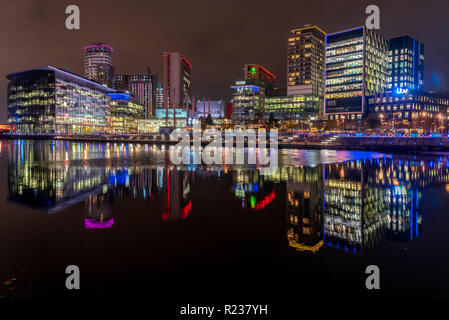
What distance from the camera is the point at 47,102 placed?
149500 mm

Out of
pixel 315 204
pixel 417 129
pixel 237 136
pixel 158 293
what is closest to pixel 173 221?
pixel 158 293

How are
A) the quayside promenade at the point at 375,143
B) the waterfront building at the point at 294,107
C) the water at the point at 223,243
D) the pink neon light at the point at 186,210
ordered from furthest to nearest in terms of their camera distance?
the waterfront building at the point at 294,107, the quayside promenade at the point at 375,143, the pink neon light at the point at 186,210, the water at the point at 223,243

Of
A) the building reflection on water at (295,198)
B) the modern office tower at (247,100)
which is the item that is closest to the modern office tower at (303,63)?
the modern office tower at (247,100)

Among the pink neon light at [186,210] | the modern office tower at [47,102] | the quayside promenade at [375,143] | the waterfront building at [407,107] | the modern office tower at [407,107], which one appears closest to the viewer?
the pink neon light at [186,210]

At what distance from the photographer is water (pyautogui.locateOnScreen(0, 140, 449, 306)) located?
6895 millimetres

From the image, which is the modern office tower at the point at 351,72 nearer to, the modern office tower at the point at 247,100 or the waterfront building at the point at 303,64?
the waterfront building at the point at 303,64

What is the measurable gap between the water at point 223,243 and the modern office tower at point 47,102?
15083cm

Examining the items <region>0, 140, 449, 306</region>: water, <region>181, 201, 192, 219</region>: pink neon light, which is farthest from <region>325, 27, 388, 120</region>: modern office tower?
<region>181, 201, 192, 219</region>: pink neon light

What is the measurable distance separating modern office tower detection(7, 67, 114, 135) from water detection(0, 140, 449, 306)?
15083 centimetres

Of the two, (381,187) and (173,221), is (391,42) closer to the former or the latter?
(381,187)

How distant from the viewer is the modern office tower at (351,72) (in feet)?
485
